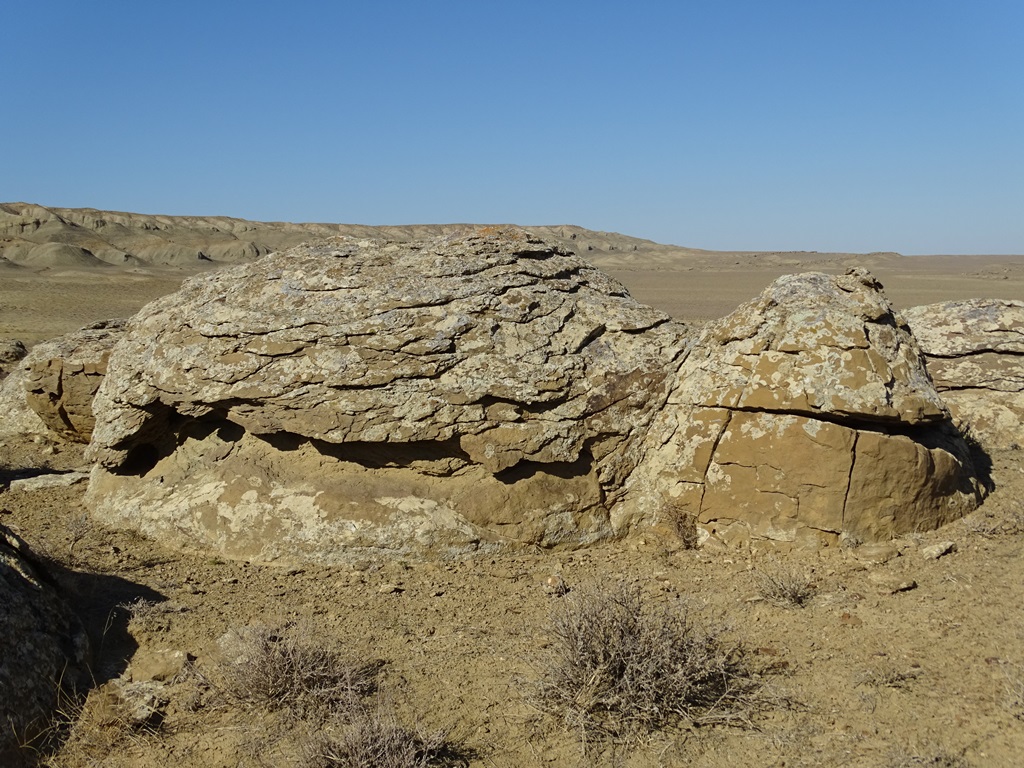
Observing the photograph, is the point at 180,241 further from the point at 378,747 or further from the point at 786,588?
the point at 378,747

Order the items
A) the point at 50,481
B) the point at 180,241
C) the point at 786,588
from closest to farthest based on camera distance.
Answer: the point at 786,588 < the point at 50,481 < the point at 180,241

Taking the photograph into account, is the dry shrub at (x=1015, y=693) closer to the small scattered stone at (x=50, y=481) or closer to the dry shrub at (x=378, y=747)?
the dry shrub at (x=378, y=747)

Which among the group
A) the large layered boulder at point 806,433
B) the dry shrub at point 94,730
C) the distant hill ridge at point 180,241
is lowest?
the dry shrub at point 94,730

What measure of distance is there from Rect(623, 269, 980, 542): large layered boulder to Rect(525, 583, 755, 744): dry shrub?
1909 millimetres

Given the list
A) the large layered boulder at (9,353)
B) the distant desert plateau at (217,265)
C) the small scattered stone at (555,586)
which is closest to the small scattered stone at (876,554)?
the small scattered stone at (555,586)

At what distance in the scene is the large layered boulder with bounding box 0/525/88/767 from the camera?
3.56 metres

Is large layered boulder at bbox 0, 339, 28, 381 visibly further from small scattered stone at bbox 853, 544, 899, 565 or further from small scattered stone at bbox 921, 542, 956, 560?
small scattered stone at bbox 921, 542, 956, 560

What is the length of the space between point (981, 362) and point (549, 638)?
661 cm

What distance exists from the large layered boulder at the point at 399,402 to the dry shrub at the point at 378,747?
7.38ft

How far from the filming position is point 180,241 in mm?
75938

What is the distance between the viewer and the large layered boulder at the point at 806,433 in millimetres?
5645

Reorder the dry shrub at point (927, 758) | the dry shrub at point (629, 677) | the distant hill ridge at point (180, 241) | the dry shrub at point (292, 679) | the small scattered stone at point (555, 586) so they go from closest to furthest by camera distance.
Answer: the dry shrub at point (927, 758) → the dry shrub at point (629, 677) → the dry shrub at point (292, 679) → the small scattered stone at point (555, 586) → the distant hill ridge at point (180, 241)

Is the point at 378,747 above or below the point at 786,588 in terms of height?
below

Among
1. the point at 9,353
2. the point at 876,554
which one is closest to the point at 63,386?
the point at 876,554
